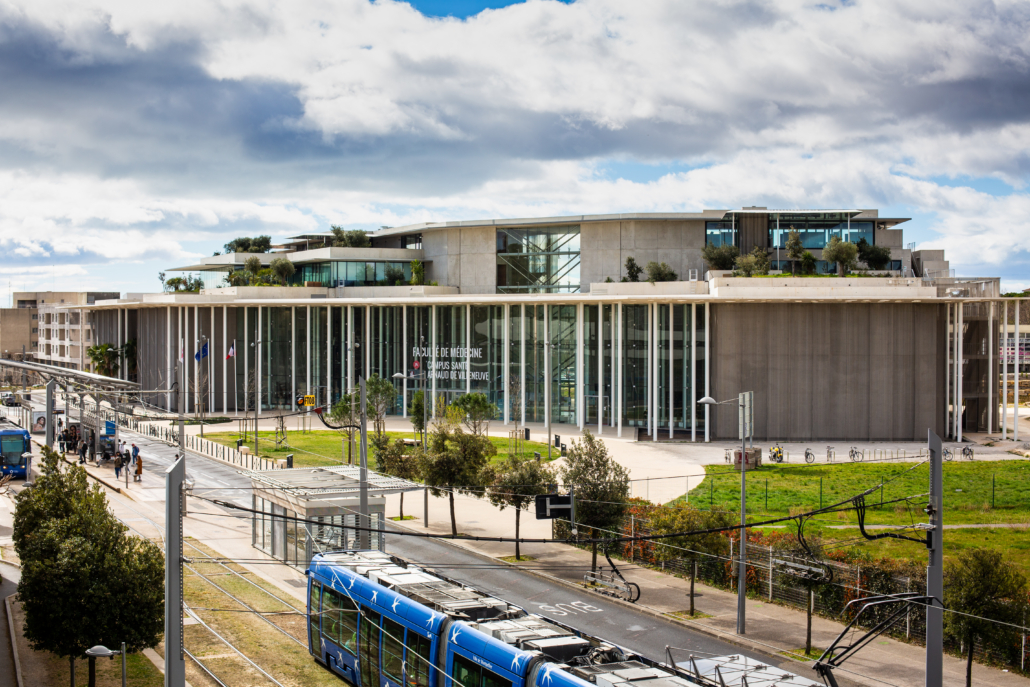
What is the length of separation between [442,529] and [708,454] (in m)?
24.0

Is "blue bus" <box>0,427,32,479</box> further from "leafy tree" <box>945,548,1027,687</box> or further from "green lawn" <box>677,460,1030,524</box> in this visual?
"leafy tree" <box>945,548,1027,687</box>

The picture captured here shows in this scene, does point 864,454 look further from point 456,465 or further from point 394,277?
point 394,277

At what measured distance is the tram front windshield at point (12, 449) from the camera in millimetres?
48756

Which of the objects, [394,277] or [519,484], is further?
[394,277]

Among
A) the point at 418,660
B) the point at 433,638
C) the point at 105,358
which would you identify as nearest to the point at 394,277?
the point at 105,358

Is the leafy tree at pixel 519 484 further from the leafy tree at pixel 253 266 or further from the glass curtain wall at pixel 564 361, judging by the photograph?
the leafy tree at pixel 253 266

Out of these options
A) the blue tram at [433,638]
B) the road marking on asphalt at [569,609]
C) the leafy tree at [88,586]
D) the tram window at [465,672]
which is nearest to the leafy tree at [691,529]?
the road marking on asphalt at [569,609]

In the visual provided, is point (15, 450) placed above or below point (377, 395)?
below

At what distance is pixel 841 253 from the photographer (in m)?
67.4

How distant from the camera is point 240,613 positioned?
25344 millimetres

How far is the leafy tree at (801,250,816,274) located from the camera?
69000 millimetres

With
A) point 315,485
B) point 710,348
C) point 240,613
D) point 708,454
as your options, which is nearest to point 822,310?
point 710,348

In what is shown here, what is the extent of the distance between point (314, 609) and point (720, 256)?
5585 cm

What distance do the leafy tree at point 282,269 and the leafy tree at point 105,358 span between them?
64.1 ft
